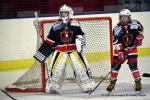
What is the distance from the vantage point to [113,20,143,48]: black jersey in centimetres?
529

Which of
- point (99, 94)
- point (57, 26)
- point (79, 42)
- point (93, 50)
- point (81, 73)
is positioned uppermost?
point (57, 26)

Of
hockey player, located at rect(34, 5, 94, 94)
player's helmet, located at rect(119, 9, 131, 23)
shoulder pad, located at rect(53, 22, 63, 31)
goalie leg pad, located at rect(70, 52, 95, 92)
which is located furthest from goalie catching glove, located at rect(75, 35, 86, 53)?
player's helmet, located at rect(119, 9, 131, 23)

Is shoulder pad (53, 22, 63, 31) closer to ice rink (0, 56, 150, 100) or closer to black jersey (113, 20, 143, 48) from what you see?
black jersey (113, 20, 143, 48)

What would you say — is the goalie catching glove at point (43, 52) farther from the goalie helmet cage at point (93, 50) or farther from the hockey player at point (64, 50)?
the goalie helmet cage at point (93, 50)

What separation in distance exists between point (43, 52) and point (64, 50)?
0.73ft

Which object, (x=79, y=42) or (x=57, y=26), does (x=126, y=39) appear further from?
(x=57, y=26)

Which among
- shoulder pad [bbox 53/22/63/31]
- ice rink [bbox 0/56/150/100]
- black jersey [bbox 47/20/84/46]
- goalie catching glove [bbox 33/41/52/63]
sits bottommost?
ice rink [bbox 0/56/150/100]

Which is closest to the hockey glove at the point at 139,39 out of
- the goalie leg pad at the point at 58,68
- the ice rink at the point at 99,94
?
the ice rink at the point at 99,94

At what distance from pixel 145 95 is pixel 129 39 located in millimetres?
594

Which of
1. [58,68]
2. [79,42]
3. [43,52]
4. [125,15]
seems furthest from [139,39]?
[43,52]

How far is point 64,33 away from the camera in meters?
5.36

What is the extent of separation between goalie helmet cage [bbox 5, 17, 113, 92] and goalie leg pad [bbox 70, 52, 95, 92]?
0.22 meters

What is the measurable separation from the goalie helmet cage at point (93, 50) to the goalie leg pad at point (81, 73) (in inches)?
8.8

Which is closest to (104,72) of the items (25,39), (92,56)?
(92,56)
